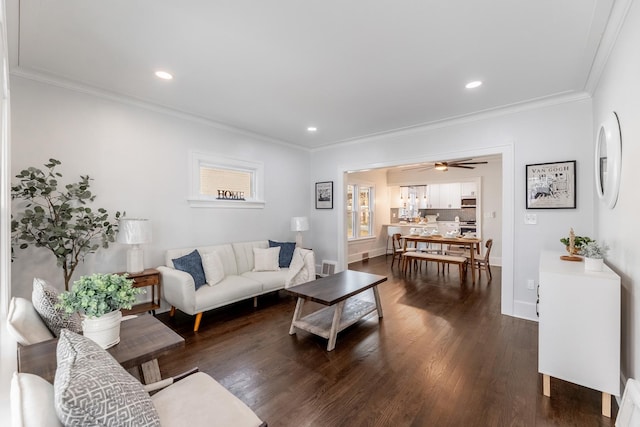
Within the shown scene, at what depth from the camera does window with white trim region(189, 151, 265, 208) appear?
4.09 meters

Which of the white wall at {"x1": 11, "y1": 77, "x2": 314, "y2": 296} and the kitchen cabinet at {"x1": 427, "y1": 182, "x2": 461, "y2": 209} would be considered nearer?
the white wall at {"x1": 11, "y1": 77, "x2": 314, "y2": 296}

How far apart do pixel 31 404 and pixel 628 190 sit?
3015mm

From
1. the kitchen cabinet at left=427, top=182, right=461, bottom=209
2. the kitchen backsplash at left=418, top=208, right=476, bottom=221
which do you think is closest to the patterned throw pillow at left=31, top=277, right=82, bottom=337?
the kitchen cabinet at left=427, top=182, right=461, bottom=209

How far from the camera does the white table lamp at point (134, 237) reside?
307cm

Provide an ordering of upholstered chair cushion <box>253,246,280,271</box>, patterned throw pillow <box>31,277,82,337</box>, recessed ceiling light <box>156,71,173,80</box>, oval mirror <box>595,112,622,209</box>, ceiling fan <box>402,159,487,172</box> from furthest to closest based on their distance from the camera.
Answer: ceiling fan <box>402,159,487,172</box>, upholstered chair cushion <box>253,246,280,271</box>, recessed ceiling light <box>156,71,173,80</box>, oval mirror <box>595,112,622,209</box>, patterned throw pillow <box>31,277,82,337</box>

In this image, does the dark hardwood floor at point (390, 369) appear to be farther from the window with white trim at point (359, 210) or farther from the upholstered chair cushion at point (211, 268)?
the window with white trim at point (359, 210)

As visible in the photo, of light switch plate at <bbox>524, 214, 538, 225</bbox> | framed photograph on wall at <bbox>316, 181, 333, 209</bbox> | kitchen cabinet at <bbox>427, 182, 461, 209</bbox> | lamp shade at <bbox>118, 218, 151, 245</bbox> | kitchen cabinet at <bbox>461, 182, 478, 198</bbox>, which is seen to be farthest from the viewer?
kitchen cabinet at <bbox>427, 182, 461, 209</bbox>

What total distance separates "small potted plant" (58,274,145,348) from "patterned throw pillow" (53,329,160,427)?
1.27 feet

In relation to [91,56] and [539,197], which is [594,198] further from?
[91,56]

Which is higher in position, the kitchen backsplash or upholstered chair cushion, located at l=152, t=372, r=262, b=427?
the kitchen backsplash

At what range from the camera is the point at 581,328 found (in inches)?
76.9

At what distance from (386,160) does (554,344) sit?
3.42 metres

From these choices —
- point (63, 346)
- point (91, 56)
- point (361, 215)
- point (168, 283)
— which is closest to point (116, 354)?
point (63, 346)

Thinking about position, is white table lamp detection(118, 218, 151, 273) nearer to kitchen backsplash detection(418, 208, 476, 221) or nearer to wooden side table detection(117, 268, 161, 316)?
wooden side table detection(117, 268, 161, 316)
